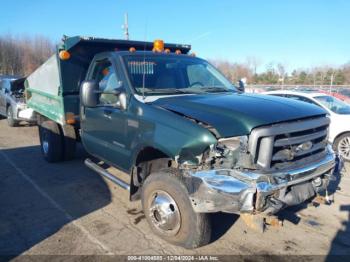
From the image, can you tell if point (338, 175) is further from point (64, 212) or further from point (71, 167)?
point (71, 167)

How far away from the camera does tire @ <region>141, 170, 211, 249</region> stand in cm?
318

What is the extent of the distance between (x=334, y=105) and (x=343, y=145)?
3.74ft

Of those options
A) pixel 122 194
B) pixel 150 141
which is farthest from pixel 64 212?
pixel 150 141

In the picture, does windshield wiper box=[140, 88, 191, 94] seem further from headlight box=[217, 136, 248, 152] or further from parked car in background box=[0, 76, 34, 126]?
parked car in background box=[0, 76, 34, 126]

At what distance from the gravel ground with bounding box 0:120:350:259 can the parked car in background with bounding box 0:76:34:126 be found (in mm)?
5931

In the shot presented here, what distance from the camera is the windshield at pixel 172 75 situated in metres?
4.21

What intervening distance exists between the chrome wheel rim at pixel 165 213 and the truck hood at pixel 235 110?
928mm

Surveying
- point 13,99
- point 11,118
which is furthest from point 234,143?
point 11,118

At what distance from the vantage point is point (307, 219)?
4277mm

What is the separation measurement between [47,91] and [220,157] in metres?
4.87

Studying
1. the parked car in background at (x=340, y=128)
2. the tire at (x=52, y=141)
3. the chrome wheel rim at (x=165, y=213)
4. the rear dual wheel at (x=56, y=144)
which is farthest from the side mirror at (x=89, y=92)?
the parked car in background at (x=340, y=128)

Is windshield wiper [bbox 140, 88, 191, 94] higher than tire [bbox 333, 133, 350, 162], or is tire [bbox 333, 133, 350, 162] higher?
windshield wiper [bbox 140, 88, 191, 94]

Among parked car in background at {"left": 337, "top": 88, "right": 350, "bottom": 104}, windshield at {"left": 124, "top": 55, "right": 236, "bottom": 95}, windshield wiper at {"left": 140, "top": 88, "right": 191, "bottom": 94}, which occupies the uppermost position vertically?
windshield at {"left": 124, "top": 55, "right": 236, "bottom": 95}

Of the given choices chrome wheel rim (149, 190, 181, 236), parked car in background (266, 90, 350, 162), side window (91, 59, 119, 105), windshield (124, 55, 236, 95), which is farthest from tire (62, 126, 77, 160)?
parked car in background (266, 90, 350, 162)
